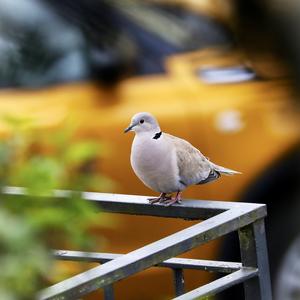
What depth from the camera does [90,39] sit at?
5.07 meters

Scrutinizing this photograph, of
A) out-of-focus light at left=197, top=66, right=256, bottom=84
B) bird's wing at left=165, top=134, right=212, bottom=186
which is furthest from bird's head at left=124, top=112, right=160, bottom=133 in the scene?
out-of-focus light at left=197, top=66, right=256, bottom=84

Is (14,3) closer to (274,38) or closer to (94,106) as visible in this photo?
(94,106)

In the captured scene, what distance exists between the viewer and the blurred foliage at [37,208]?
4.68ft

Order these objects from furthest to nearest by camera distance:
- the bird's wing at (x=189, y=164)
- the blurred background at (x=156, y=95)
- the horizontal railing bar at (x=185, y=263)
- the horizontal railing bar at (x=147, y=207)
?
the blurred background at (x=156, y=95)
the bird's wing at (x=189, y=164)
the horizontal railing bar at (x=185, y=263)
the horizontal railing bar at (x=147, y=207)

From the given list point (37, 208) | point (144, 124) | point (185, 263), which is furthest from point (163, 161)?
point (37, 208)

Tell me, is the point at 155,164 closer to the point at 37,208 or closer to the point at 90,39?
the point at 37,208

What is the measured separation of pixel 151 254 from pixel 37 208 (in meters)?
0.60

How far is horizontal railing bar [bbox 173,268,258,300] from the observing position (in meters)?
2.29

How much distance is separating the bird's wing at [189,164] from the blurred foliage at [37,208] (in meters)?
1.50

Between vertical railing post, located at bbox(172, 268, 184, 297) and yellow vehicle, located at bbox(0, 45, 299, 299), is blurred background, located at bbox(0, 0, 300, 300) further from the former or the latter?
vertical railing post, located at bbox(172, 268, 184, 297)

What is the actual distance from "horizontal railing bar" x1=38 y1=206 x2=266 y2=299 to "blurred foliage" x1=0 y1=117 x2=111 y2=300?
0.22 m

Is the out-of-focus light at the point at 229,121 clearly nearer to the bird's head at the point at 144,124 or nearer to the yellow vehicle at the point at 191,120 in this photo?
the yellow vehicle at the point at 191,120

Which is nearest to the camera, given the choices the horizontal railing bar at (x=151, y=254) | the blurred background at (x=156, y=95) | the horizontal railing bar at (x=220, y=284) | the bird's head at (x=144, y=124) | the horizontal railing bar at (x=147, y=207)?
the horizontal railing bar at (x=151, y=254)

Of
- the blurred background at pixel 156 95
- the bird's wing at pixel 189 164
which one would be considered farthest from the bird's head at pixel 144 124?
the blurred background at pixel 156 95
